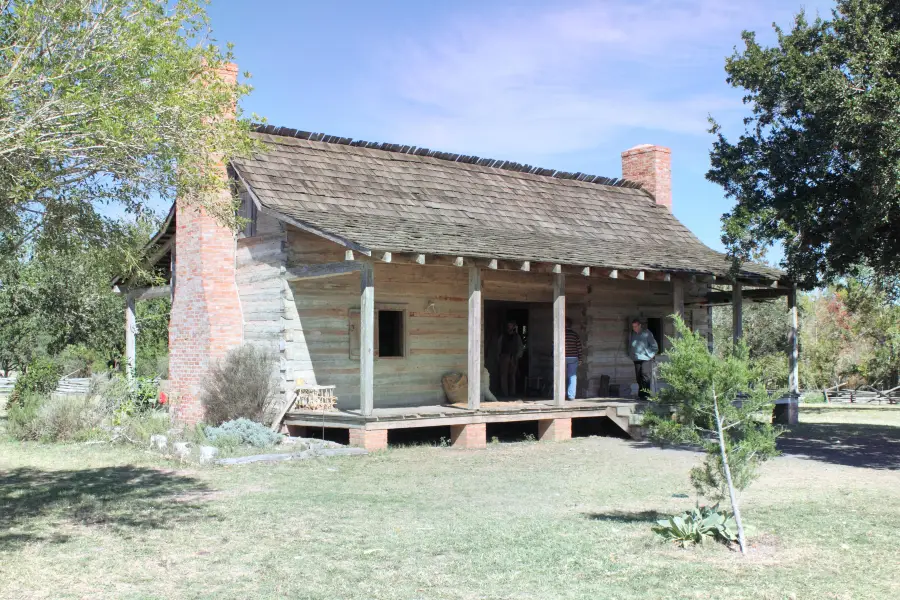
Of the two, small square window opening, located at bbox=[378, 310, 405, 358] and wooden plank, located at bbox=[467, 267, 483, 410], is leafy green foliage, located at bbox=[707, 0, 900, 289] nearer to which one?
wooden plank, located at bbox=[467, 267, 483, 410]

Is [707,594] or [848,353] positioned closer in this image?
[707,594]

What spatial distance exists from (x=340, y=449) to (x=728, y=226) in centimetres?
696

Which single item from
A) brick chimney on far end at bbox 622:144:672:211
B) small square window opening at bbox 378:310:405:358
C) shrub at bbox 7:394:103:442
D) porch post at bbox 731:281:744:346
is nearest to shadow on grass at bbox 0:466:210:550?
shrub at bbox 7:394:103:442

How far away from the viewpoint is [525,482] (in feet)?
36.9

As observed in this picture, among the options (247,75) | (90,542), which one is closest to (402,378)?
(247,75)

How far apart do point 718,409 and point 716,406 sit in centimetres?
7

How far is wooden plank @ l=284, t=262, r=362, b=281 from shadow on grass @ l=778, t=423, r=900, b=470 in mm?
7405

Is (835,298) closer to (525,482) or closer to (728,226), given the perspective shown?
(728,226)

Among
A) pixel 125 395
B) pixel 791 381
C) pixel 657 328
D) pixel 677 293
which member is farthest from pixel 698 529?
pixel 125 395

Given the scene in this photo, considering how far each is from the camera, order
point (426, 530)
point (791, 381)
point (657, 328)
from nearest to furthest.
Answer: point (426, 530)
point (791, 381)
point (657, 328)

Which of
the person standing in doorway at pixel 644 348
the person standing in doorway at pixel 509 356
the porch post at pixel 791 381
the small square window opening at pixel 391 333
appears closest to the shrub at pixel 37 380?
the small square window opening at pixel 391 333

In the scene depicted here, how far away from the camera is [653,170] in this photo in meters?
23.3

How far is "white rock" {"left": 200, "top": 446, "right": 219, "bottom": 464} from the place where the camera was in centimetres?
1252

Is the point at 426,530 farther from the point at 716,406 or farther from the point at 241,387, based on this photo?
the point at 241,387
